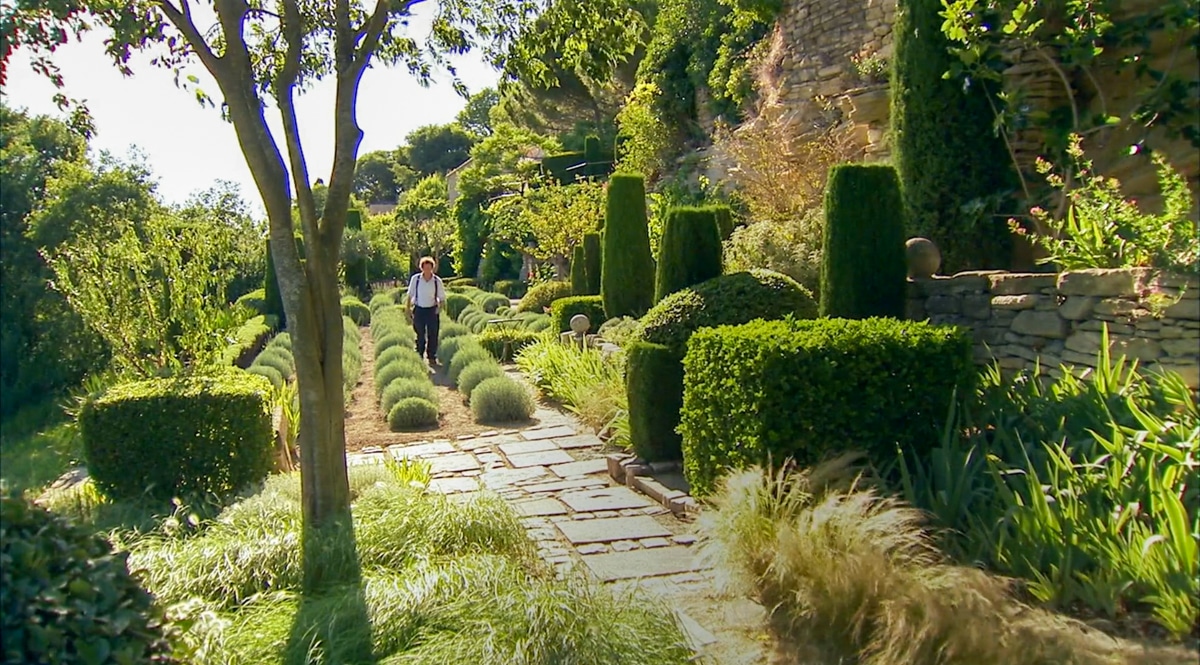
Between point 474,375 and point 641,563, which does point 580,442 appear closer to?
point 474,375

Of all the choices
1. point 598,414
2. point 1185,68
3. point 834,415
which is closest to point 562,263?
point 598,414

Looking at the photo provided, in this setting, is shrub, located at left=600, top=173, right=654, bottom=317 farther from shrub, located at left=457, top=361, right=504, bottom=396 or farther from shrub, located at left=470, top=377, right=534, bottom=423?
shrub, located at left=470, top=377, right=534, bottom=423

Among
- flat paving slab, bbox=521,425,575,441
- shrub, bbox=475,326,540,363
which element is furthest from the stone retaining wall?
shrub, bbox=475,326,540,363

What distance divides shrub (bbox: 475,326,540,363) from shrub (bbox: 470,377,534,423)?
3.93 metres

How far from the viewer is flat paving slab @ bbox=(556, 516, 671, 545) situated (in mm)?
4938

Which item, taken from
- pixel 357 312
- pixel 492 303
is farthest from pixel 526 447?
pixel 357 312

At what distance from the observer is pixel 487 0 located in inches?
205

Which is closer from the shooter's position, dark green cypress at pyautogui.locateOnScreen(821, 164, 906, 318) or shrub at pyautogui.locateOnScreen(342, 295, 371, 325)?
dark green cypress at pyautogui.locateOnScreen(821, 164, 906, 318)

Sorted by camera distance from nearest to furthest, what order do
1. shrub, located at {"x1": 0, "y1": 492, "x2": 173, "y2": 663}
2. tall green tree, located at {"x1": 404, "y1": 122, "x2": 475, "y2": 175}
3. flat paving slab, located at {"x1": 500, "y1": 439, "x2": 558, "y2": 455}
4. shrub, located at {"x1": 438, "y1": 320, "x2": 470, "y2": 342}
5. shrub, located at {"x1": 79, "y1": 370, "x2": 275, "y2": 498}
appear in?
1. shrub, located at {"x1": 0, "y1": 492, "x2": 173, "y2": 663}
2. shrub, located at {"x1": 79, "y1": 370, "x2": 275, "y2": 498}
3. flat paving slab, located at {"x1": 500, "y1": 439, "x2": 558, "y2": 455}
4. shrub, located at {"x1": 438, "y1": 320, "x2": 470, "y2": 342}
5. tall green tree, located at {"x1": 404, "y1": 122, "x2": 475, "y2": 175}

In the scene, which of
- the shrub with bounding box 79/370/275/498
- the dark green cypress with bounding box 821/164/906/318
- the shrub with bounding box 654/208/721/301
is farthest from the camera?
the shrub with bounding box 654/208/721/301

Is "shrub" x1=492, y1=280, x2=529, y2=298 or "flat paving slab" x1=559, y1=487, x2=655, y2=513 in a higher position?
"shrub" x1=492, y1=280, x2=529, y2=298

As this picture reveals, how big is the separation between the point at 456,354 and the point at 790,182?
4.90 m

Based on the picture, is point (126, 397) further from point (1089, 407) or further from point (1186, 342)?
point (1186, 342)

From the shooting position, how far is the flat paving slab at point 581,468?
645 centimetres
